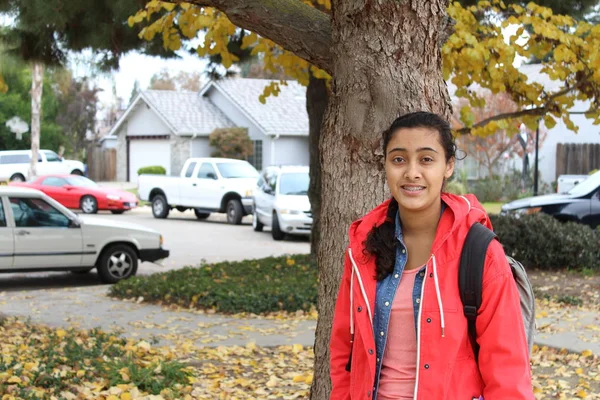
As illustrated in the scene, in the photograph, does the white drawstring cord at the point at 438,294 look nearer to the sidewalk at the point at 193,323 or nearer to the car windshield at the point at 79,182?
the sidewalk at the point at 193,323

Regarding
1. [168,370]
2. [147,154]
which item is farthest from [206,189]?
[147,154]

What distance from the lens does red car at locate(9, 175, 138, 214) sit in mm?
27000

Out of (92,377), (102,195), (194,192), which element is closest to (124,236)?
(92,377)

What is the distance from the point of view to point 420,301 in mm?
2773

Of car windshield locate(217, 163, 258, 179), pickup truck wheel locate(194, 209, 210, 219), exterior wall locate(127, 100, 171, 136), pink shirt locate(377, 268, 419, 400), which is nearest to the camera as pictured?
pink shirt locate(377, 268, 419, 400)

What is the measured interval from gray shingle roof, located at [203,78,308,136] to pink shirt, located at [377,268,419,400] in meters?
35.9

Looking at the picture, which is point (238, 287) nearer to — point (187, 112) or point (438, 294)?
point (438, 294)

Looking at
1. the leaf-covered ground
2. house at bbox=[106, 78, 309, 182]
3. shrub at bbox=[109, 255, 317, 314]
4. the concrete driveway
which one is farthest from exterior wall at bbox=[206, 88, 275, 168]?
the leaf-covered ground

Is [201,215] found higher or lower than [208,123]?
lower

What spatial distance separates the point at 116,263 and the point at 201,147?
28674mm

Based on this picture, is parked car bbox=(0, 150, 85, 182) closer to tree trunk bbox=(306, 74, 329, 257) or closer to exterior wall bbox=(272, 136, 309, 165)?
exterior wall bbox=(272, 136, 309, 165)

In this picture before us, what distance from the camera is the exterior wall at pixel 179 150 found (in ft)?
133

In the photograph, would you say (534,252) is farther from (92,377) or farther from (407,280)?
(407,280)

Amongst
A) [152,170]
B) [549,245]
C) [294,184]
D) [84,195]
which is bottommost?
[549,245]
